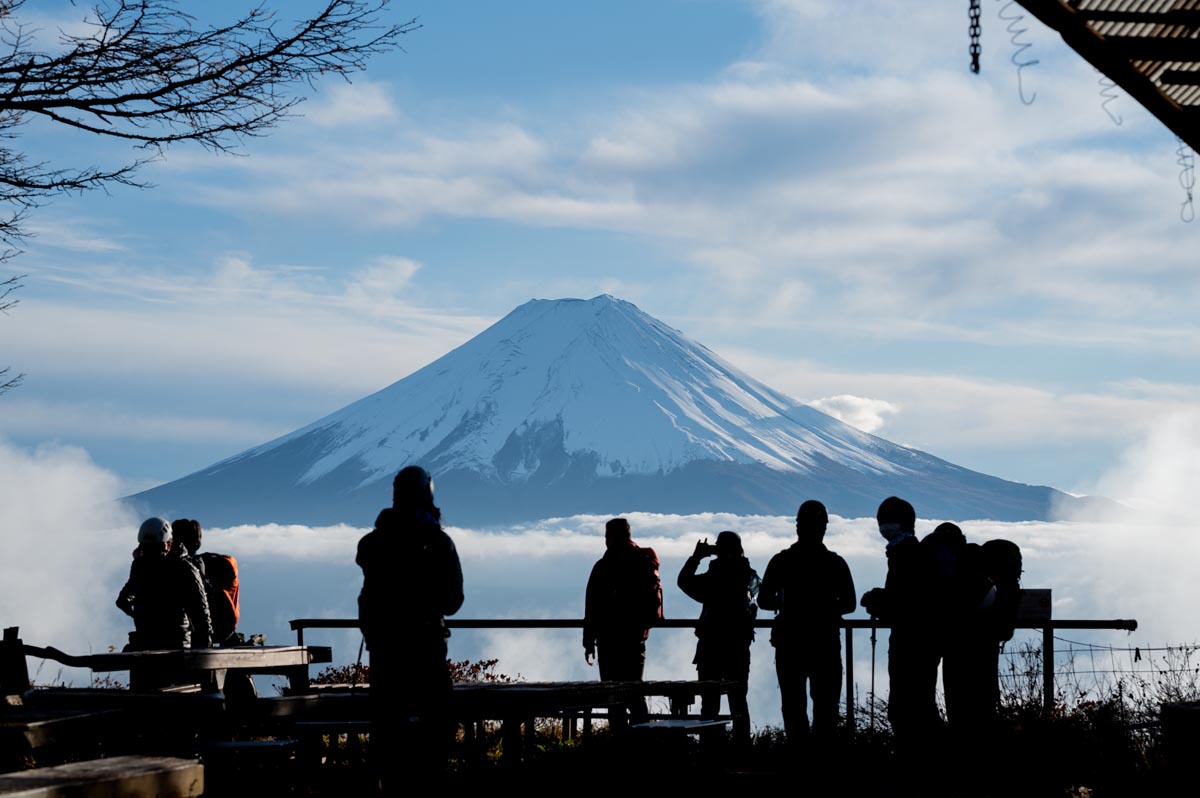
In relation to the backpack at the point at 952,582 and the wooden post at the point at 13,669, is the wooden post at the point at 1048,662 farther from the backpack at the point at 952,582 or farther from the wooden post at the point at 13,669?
the wooden post at the point at 13,669

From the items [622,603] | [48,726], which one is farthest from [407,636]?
[622,603]

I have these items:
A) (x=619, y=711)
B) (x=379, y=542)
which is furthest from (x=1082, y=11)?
(x=619, y=711)

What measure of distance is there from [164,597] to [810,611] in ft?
13.7

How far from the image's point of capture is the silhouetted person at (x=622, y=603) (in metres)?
11.8

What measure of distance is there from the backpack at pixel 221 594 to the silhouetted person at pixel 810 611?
13.0 feet

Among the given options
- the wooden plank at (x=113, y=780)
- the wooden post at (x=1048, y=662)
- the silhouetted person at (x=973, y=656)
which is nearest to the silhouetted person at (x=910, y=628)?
the silhouetted person at (x=973, y=656)

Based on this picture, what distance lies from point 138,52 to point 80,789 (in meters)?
5.82

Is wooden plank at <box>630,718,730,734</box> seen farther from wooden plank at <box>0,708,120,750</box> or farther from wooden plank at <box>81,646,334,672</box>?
wooden plank at <box>0,708,120,750</box>

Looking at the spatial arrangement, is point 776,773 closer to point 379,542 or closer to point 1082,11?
point 379,542

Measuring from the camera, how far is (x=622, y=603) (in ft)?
38.8

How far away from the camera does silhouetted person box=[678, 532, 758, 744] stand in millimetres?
11547

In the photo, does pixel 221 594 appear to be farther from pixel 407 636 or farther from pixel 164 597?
pixel 407 636

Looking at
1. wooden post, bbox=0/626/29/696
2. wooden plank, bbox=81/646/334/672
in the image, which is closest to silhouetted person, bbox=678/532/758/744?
wooden plank, bbox=81/646/334/672

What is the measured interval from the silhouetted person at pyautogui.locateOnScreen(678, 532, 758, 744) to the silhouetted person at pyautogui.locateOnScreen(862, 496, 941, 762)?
2.00m
